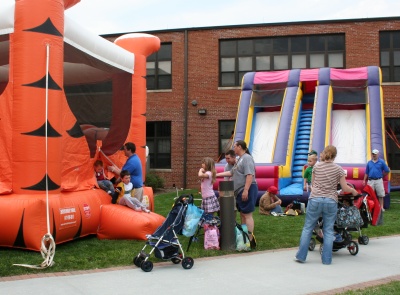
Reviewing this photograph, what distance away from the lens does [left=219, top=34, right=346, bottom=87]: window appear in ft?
73.4

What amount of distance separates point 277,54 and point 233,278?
1801cm

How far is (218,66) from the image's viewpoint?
23.0 meters

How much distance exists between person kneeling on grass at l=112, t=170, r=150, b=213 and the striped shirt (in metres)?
3.18

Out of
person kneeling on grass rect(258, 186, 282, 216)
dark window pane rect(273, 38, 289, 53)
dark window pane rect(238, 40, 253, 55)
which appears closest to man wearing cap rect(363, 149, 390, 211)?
person kneeling on grass rect(258, 186, 282, 216)

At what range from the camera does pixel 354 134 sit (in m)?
15.7

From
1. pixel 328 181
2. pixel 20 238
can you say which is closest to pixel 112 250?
pixel 20 238

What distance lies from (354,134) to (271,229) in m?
6.98

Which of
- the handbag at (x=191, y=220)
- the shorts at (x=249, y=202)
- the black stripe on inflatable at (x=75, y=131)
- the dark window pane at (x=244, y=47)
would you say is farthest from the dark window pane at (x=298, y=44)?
the handbag at (x=191, y=220)

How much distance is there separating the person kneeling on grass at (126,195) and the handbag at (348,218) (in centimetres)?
322

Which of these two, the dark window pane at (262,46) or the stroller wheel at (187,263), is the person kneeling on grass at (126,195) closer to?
the stroller wheel at (187,263)

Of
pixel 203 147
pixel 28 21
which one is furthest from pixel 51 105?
pixel 203 147

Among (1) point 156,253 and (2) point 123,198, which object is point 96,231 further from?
(1) point 156,253

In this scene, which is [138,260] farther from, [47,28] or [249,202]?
[47,28]

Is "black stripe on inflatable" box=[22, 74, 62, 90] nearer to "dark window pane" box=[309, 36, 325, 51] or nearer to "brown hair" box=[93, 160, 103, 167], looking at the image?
"brown hair" box=[93, 160, 103, 167]
